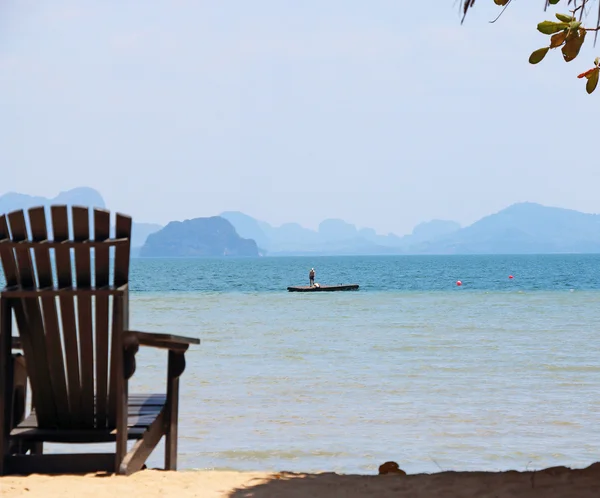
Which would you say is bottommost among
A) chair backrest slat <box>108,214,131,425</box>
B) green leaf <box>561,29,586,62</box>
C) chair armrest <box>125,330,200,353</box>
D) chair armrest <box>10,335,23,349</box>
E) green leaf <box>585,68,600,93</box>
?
chair armrest <box>10,335,23,349</box>

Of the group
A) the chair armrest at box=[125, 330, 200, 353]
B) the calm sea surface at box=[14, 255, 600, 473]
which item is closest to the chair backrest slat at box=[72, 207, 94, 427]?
the chair armrest at box=[125, 330, 200, 353]

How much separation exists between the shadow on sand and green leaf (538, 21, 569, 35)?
204 centimetres

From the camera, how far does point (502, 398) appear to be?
10.2m

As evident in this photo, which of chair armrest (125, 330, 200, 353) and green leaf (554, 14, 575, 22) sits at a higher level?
green leaf (554, 14, 575, 22)

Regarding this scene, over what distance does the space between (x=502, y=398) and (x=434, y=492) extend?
6124mm

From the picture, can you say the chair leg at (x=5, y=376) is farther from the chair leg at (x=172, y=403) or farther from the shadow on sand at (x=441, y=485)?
the shadow on sand at (x=441, y=485)

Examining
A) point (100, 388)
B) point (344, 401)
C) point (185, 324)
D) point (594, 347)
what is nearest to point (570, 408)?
point (344, 401)

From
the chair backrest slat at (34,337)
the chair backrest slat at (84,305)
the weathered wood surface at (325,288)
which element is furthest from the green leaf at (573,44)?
the weathered wood surface at (325,288)

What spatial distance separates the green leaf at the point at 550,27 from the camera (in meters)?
3.72

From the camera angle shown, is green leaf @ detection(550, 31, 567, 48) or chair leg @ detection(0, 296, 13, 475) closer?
green leaf @ detection(550, 31, 567, 48)

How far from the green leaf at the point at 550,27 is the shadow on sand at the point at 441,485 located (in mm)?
2041

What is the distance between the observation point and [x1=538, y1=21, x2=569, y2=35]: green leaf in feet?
12.2

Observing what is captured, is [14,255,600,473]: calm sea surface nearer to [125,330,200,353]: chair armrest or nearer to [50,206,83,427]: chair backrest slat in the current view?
[50,206,83,427]: chair backrest slat

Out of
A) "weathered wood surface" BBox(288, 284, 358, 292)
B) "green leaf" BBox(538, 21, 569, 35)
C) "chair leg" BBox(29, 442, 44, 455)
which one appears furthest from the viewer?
"weathered wood surface" BBox(288, 284, 358, 292)
